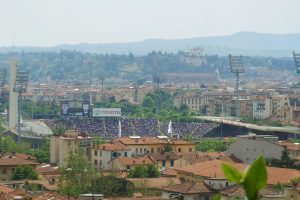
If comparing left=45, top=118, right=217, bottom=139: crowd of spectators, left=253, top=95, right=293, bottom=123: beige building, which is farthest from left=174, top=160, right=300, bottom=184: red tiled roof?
left=253, top=95, right=293, bottom=123: beige building

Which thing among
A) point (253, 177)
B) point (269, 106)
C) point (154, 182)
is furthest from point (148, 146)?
point (269, 106)

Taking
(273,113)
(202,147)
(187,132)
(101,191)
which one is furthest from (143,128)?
(101,191)

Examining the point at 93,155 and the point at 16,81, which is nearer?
the point at 93,155

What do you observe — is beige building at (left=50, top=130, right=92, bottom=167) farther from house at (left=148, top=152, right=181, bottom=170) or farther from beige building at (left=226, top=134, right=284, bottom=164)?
beige building at (left=226, top=134, right=284, bottom=164)

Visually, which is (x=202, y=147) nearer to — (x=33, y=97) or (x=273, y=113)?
(x=273, y=113)

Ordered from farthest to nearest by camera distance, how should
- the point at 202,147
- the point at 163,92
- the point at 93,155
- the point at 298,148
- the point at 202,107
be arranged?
the point at 163,92 < the point at 202,107 < the point at 202,147 < the point at 93,155 < the point at 298,148

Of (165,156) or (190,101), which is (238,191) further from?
(190,101)

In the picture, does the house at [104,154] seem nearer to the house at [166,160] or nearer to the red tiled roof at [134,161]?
the house at [166,160]
